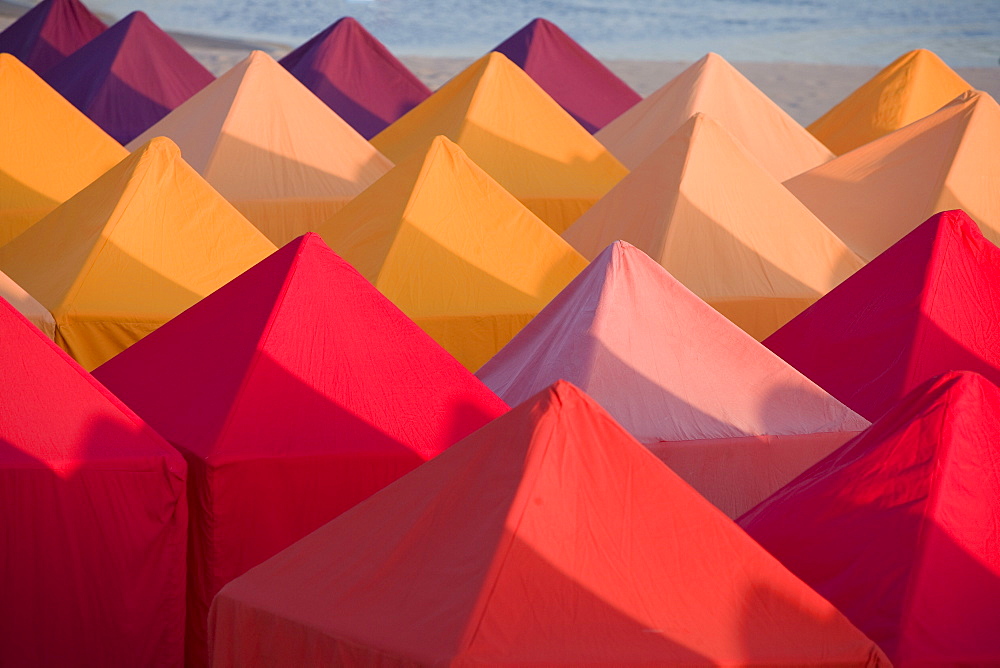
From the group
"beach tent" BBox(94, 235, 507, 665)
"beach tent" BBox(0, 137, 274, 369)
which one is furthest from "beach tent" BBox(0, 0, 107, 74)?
"beach tent" BBox(94, 235, 507, 665)

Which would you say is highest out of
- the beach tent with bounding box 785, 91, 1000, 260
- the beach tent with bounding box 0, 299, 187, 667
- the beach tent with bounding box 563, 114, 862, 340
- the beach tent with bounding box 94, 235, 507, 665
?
the beach tent with bounding box 785, 91, 1000, 260

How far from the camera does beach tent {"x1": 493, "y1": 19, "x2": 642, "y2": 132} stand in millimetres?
14672

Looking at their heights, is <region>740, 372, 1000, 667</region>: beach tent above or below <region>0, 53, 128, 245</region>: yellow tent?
below

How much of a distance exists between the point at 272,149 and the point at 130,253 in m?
3.51

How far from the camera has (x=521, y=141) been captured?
11133mm

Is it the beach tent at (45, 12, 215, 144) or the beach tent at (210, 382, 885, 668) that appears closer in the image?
the beach tent at (210, 382, 885, 668)

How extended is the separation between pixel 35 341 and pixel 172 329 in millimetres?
819

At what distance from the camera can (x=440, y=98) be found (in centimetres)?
1204

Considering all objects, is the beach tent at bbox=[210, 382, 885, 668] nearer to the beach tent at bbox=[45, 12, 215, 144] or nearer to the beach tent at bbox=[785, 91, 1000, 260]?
the beach tent at bbox=[785, 91, 1000, 260]

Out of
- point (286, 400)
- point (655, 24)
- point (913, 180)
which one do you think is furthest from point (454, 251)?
point (655, 24)

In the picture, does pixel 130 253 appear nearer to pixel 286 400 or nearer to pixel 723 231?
pixel 286 400

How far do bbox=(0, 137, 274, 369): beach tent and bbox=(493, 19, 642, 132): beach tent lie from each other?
24.4 ft

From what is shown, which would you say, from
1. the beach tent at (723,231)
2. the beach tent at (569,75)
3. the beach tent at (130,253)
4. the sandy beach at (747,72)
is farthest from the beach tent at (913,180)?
the sandy beach at (747,72)

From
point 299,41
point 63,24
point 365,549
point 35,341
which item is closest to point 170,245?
point 35,341
